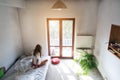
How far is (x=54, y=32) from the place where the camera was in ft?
13.3

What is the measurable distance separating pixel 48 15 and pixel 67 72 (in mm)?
2197

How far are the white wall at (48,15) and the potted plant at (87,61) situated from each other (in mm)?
899

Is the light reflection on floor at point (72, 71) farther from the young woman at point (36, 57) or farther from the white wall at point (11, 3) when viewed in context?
the white wall at point (11, 3)

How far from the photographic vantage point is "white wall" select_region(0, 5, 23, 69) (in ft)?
9.37

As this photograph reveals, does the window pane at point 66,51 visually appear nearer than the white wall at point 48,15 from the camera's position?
No

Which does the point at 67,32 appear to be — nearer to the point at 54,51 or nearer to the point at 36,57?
the point at 54,51

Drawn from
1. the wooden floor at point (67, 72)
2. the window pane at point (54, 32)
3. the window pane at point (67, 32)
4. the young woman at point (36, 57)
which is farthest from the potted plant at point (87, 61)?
the young woman at point (36, 57)

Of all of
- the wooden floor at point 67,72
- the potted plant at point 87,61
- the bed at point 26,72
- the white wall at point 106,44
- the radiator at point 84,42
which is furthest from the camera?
the radiator at point 84,42

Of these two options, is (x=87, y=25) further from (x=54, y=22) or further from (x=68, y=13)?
(x=54, y=22)

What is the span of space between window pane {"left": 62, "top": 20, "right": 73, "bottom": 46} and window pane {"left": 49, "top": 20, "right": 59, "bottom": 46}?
25 centimetres

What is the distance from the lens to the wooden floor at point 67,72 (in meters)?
3.10

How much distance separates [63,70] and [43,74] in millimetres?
903

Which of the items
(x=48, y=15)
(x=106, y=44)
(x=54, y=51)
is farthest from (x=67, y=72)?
(x=48, y=15)

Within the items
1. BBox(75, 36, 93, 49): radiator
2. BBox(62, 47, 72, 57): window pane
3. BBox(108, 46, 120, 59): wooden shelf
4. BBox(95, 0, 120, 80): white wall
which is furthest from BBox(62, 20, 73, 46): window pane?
BBox(108, 46, 120, 59): wooden shelf
